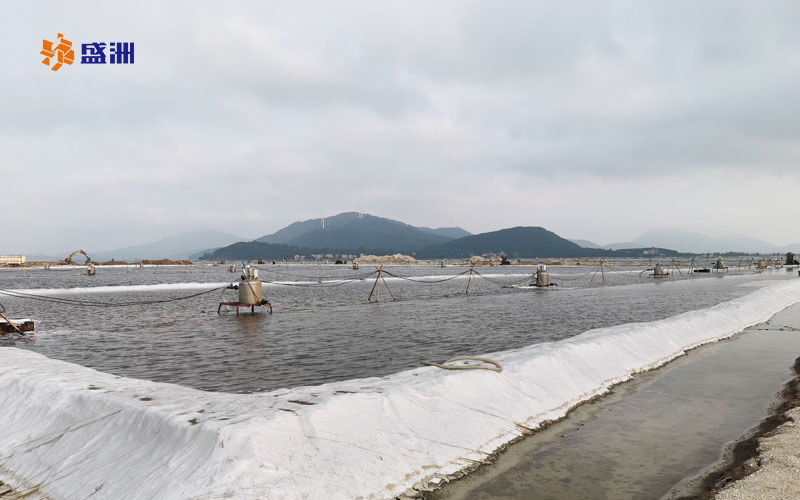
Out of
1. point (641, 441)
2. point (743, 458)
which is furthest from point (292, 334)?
point (743, 458)

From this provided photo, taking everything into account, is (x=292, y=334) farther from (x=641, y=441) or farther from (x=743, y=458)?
(x=743, y=458)

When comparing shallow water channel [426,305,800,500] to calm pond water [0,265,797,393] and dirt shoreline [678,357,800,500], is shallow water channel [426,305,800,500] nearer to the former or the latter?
dirt shoreline [678,357,800,500]

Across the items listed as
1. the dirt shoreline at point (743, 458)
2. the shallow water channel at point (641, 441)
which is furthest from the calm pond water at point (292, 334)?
the dirt shoreline at point (743, 458)

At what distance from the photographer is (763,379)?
12000mm

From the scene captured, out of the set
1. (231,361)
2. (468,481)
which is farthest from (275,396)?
(231,361)

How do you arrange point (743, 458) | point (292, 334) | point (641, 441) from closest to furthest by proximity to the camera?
point (743, 458) < point (641, 441) < point (292, 334)

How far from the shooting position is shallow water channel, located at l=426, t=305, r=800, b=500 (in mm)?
6172

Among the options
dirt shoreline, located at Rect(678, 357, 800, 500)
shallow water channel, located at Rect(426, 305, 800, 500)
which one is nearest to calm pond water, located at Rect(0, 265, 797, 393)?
Result: shallow water channel, located at Rect(426, 305, 800, 500)

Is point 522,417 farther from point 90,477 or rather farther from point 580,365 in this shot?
point 90,477

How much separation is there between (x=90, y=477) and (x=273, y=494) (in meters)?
2.76

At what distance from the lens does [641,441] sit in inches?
306

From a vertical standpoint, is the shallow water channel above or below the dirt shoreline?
below

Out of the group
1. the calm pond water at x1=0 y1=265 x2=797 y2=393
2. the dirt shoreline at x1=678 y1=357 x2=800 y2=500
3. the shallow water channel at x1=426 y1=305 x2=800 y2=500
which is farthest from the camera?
the calm pond water at x1=0 y1=265 x2=797 y2=393

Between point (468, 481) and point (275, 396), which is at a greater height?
point (275, 396)
